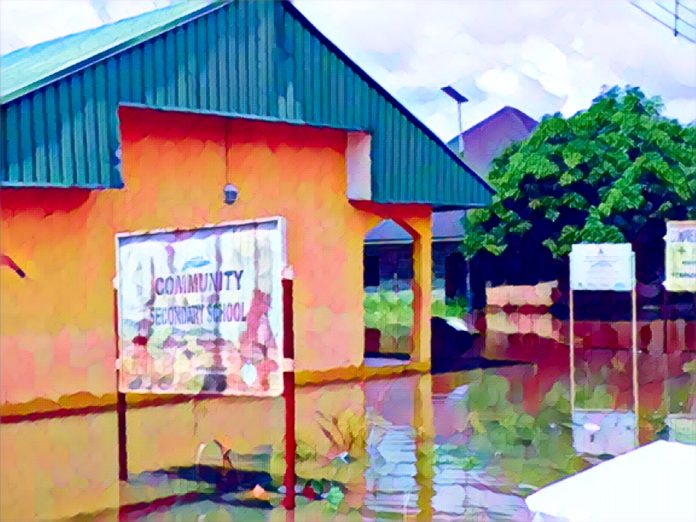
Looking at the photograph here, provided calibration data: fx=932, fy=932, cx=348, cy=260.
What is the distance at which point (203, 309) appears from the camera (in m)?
3.67

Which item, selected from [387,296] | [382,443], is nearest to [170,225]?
[387,296]

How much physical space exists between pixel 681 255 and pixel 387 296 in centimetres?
133

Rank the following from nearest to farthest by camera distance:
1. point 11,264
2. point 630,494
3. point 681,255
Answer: point 630,494, point 11,264, point 681,255

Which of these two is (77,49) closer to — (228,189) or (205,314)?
(228,189)

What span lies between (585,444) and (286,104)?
2035 mm

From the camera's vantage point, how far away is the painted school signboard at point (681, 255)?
13.5 ft

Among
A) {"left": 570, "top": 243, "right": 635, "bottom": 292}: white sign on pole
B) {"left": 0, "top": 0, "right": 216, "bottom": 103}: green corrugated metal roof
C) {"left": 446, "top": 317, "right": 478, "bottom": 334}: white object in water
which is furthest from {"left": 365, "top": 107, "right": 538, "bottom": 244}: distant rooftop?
{"left": 0, "top": 0, "right": 216, "bottom": 103}: green corrugated metal roof

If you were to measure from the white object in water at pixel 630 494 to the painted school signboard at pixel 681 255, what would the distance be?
0.79 meters

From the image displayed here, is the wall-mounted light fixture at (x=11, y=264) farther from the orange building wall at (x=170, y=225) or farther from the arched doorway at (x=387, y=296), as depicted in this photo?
the arched doorway at (x=387, y=296)

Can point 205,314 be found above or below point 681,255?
below

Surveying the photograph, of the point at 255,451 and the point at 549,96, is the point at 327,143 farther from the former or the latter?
the point at 255,451

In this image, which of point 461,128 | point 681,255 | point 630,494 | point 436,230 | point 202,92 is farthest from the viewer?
point 436,230

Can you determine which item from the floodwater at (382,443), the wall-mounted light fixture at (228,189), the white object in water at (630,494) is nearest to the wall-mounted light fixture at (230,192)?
the wall-mounted light fixture at (228,189)

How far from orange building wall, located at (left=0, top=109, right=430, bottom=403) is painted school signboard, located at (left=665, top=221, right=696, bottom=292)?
108cm
